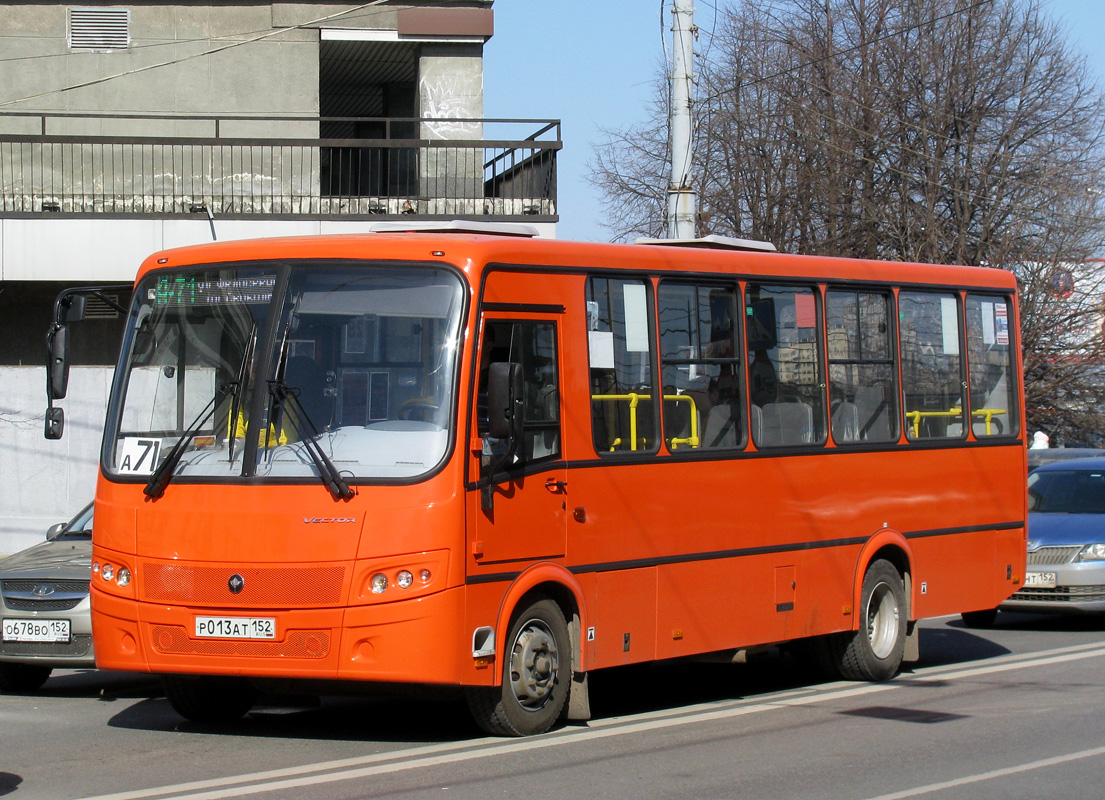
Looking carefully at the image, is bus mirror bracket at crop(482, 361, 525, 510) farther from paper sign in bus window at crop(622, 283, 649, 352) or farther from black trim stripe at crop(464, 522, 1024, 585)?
paper sign in bus window at crop(622, 283, 649, 352)

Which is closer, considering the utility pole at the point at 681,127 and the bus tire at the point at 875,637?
the bus tire at the point at 875,637

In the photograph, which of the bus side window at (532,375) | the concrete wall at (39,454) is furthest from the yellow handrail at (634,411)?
A: the concrete wall at (39,454)

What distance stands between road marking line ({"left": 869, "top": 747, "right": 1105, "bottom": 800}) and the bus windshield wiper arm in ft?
13.6

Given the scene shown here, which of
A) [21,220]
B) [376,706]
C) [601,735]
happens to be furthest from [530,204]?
[601,735]

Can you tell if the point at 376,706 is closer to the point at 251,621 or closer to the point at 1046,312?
the point at 251,621

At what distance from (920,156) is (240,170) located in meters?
20.0

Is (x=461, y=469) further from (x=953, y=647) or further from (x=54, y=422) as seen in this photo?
(x=953, y=647)

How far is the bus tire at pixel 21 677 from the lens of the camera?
11.0m

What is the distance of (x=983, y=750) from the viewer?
8438 millimetres

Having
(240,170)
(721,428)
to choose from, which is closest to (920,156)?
(240,170)

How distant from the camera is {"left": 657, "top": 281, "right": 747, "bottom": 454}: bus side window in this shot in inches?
386

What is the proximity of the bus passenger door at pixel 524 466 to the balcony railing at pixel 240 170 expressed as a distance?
38.9ft

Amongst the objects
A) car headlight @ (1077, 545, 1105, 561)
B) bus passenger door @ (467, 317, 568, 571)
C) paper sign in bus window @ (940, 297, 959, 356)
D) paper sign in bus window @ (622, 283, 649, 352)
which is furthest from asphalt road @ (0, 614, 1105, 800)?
car headlight @ (1077, 545, 1105, 561)

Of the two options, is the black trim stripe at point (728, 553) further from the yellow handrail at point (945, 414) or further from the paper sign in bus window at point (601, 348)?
the paper sign in bus window at point (601, 348)
